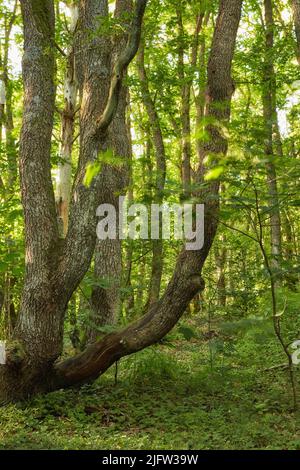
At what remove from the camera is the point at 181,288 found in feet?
21.8

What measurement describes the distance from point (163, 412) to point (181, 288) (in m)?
1.62

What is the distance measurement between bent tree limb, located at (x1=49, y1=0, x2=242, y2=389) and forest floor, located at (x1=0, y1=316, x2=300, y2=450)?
354mm

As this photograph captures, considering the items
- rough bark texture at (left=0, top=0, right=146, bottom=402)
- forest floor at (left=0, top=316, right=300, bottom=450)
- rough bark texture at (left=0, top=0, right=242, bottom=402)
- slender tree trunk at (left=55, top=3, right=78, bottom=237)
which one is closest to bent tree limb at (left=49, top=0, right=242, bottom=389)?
rough bark texture at (left=0, top=0, right=242, bottom=402)

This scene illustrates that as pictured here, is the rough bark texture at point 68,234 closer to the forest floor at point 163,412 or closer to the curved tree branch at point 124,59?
the curved tree branch at point 124,59

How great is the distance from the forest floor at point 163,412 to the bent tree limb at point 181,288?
0.35 meters

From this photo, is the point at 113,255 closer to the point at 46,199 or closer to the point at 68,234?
the point at 68,234

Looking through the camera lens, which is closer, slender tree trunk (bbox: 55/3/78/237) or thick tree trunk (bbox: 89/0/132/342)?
thick tree trunk (bbox: 89/0/132/342)

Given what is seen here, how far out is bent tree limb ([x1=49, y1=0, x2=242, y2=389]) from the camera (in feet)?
21.6

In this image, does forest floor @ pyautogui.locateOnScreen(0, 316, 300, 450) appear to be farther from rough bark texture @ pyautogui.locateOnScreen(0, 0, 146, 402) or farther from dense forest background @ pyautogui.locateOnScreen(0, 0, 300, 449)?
rough bark texture @ pyautogui.locateOnScreen(0, 0, 146, 402)

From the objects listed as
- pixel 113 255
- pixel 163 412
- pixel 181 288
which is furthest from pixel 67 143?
pixel 163 412

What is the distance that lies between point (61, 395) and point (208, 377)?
2.34 meters

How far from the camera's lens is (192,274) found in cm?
665

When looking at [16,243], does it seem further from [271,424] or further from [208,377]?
[271,424]

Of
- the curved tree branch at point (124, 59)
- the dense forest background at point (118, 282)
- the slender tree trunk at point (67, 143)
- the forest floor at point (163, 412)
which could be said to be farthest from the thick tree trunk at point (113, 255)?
the slender tree trunk at point (67, 143)
